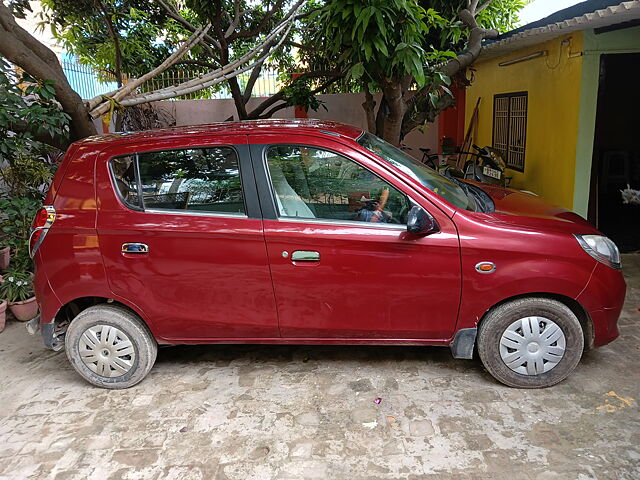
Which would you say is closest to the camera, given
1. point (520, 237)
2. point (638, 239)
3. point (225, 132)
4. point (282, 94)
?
point (520, 237)

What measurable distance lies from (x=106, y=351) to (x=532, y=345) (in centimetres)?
283

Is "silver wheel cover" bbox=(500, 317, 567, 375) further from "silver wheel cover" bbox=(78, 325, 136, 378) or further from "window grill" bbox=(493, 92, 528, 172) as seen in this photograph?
"window grill" bbox=(493, 92, 528, 172)

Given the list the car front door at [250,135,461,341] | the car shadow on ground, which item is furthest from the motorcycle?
the car front door at [250,135,461,341]

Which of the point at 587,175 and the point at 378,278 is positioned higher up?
the point at 587,175

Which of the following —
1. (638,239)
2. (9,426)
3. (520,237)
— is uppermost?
(520,237)

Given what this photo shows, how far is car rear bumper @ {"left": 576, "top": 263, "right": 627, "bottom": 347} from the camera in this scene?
10.3 ft

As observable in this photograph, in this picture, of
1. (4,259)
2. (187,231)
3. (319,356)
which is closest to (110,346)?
(187,231)

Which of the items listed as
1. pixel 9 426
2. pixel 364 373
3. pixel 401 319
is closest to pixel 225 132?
pixel 401 319

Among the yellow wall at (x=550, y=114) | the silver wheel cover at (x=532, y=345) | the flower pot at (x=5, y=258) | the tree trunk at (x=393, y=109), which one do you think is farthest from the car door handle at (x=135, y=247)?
the yellow wall at (x=550, y=114)

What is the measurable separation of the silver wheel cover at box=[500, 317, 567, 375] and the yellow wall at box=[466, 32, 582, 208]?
3182 mm

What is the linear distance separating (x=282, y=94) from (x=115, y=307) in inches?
255

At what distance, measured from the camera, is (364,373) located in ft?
11.8

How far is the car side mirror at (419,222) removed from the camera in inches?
118

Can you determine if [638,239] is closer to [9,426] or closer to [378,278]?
[378,278]
